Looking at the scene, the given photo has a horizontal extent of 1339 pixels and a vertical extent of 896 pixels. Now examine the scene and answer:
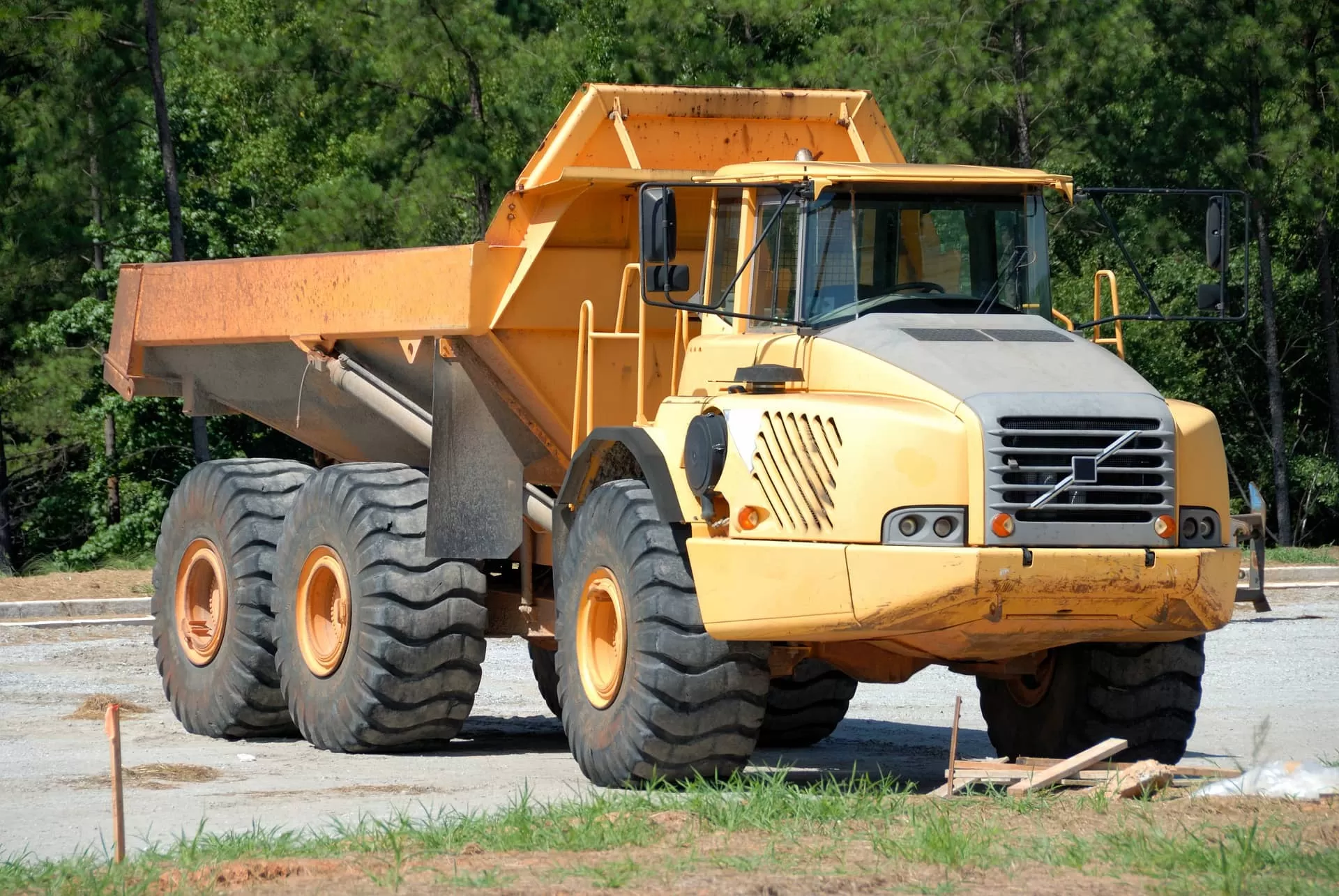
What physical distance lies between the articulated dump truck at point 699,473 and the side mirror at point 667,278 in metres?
0.07

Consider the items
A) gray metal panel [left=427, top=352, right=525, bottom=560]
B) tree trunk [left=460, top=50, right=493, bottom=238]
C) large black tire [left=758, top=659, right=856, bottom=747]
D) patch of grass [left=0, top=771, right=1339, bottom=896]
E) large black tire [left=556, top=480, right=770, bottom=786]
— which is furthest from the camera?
tree trunk [left=460, top=50, right=493, bottom=238]

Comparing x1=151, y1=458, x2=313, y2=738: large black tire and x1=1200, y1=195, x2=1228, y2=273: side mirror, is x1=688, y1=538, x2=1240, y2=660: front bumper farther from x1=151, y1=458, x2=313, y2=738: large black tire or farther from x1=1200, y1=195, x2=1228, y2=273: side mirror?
x1=151, y1=458, x2=313, y2=738: large black tire

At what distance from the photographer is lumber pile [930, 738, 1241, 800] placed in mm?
8164

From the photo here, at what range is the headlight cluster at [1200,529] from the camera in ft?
27.4

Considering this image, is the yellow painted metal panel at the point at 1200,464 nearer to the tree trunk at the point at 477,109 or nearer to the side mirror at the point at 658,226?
the side mirror at the point at 658,226

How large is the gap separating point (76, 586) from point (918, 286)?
54.7ft

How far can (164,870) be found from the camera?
6.74m

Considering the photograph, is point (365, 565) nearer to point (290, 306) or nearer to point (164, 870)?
point (290, 306)

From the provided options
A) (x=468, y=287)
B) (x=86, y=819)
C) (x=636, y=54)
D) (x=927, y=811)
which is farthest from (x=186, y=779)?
(x=636, y=54)

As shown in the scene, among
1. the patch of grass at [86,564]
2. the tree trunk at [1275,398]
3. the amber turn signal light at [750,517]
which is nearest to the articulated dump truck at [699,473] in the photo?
the amber turn signal light at [750,517]

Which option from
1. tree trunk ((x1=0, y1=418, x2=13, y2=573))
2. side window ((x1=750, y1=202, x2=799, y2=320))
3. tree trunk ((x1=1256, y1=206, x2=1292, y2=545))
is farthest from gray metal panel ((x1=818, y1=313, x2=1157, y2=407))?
tree trunk ((x1=0, y1=418, x2=13, y2=573))

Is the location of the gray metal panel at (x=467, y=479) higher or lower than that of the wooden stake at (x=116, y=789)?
higher

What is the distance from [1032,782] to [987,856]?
5.45 feet

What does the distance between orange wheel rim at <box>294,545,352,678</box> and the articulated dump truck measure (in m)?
0.03
